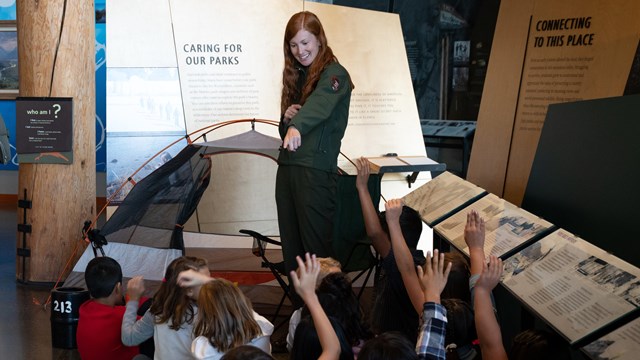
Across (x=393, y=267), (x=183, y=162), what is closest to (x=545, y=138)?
(x=393, y=267)

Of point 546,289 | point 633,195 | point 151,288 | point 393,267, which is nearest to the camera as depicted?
point 546,289

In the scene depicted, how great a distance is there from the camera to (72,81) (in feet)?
18.0

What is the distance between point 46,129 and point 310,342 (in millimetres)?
3769

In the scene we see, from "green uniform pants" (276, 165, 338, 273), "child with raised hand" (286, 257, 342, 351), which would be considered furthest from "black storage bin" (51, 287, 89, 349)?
"child with raised hand" (286, 257, 342, 351)

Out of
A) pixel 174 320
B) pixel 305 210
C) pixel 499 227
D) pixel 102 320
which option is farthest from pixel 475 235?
pixel 102 320

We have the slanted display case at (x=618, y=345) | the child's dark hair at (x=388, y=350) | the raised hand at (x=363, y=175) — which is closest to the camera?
the slanted display case at (x=618, y=345)

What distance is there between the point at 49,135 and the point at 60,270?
3.19 ft

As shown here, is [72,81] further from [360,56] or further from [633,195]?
[633,195]

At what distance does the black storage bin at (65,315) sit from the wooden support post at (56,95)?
142cm

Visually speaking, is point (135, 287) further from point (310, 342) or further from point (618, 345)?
point (618, 345)

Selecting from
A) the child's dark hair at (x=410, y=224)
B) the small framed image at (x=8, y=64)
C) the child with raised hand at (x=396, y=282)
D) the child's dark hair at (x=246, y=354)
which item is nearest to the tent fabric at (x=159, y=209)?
the child's dark hair at (x=410, y=224)

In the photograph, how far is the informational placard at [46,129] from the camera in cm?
546

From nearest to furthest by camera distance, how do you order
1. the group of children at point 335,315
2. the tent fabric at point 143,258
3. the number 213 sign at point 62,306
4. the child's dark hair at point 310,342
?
the group of children at point 335,315
the child's dark hair at point 310,342
the number 213 sign at point 62,306
the tent fabric at point 143,258

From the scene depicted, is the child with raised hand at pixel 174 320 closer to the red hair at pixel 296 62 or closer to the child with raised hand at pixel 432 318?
the child with raised hand at pixel 432 318
